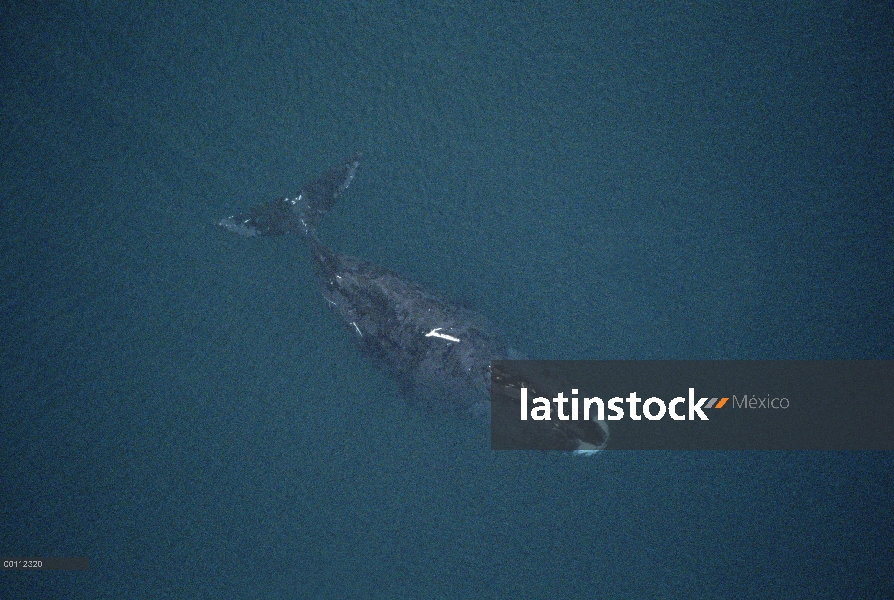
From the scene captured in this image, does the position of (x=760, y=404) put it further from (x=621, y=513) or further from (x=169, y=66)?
(x=169, y=66)

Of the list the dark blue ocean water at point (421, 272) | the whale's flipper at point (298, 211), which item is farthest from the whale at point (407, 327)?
the dark blue ocean water at point (421, 272)

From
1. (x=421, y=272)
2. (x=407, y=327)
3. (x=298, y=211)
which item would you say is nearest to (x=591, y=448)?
(x=407, y=327)

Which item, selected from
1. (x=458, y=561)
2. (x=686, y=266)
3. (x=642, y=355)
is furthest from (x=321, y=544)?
(x=686, y=266)

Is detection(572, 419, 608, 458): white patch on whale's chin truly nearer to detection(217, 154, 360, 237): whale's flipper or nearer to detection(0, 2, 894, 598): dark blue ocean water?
→ detection(0, 2, 894, 598): dark blue ocean water

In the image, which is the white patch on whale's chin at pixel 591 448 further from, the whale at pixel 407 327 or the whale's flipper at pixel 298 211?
the whale's flipper at pixel 298 211

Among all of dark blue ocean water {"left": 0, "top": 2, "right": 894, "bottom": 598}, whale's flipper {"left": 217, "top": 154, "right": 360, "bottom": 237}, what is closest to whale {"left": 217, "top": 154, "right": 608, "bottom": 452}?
whale's flipper {"left": 217, "top": 154, "right": 360, "bottom": 237}

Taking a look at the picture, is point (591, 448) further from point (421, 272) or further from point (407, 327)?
point (421, 272)
